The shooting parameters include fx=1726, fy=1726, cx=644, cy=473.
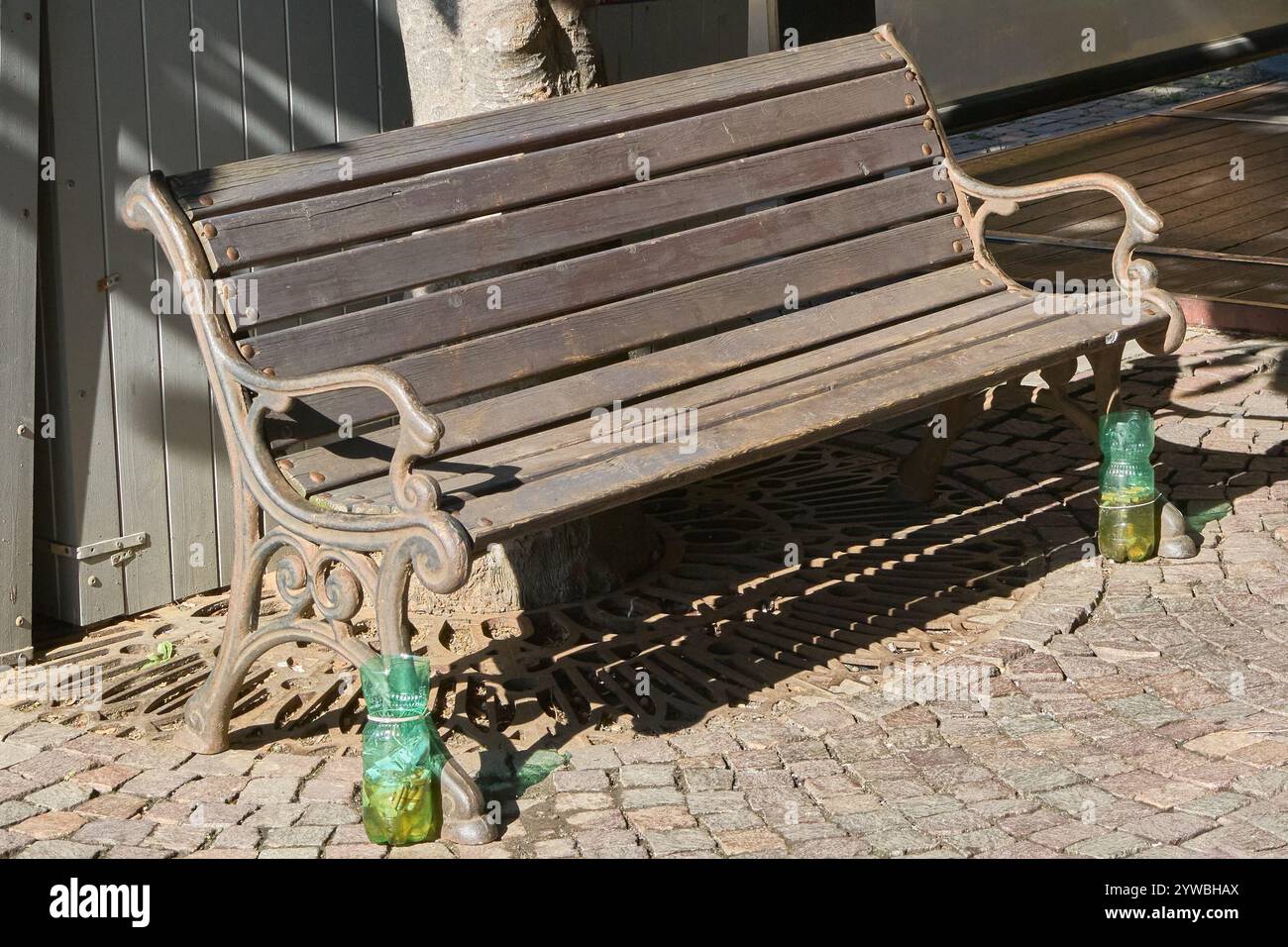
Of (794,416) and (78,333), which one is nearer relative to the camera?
(794,416)

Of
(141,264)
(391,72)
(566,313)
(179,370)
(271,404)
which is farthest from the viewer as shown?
(391,72)

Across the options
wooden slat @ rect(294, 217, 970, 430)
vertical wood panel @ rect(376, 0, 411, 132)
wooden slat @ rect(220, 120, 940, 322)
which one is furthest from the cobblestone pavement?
vertical wood panel @ rect(376, 0, 411, 132)

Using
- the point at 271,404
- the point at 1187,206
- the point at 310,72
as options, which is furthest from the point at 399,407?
the point at 1187,206

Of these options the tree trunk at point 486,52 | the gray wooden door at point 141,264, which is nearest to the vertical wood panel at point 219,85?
the gray wooden door at point 141,264

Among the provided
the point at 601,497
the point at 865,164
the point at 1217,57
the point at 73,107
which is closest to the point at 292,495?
the point at 601,497

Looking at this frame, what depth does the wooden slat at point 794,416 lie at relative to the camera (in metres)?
3.76

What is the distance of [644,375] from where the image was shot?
452 centimetres

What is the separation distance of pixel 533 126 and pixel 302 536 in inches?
53.6

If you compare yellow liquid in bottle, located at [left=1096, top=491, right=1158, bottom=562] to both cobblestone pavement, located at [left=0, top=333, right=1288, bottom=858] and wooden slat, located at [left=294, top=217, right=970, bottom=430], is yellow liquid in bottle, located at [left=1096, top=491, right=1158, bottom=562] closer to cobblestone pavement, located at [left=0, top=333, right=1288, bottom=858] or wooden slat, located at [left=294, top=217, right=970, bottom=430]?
cobblestone pavement, located at [left=0, top=333, right=1288, bottom=858]

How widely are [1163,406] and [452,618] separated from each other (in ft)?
9.56

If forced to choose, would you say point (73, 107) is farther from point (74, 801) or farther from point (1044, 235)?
point (1044, 235)

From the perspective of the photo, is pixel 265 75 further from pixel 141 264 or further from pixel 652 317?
pixel 652 317

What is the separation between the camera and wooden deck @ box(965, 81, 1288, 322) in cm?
755

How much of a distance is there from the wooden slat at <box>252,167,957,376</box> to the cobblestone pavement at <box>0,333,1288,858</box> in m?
0.97
